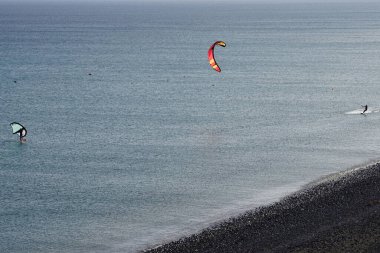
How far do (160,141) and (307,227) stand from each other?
22912 mm

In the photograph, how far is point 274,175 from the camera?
46.2 m

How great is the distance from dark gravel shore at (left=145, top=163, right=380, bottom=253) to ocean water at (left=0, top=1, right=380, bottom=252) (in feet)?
7.46

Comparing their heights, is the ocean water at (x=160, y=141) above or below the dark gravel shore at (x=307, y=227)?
above

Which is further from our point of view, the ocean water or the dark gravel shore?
the ocean water

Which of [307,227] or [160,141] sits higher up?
[160,141]

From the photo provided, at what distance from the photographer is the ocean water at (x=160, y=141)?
37.8 metres

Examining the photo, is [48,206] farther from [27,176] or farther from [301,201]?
[301,201]

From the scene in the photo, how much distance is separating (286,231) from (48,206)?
1291 centimetres

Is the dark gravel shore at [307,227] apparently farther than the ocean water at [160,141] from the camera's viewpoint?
No

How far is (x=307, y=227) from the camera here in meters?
33.3

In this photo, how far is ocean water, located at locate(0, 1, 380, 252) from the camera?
3784 centimetres

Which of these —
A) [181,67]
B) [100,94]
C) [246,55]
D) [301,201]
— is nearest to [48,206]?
[301,201]

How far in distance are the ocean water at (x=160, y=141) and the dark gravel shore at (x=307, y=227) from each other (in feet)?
7.46

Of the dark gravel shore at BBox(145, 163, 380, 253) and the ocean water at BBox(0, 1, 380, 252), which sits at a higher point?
the ocean water at BBox(0, 1, 380, 252)
